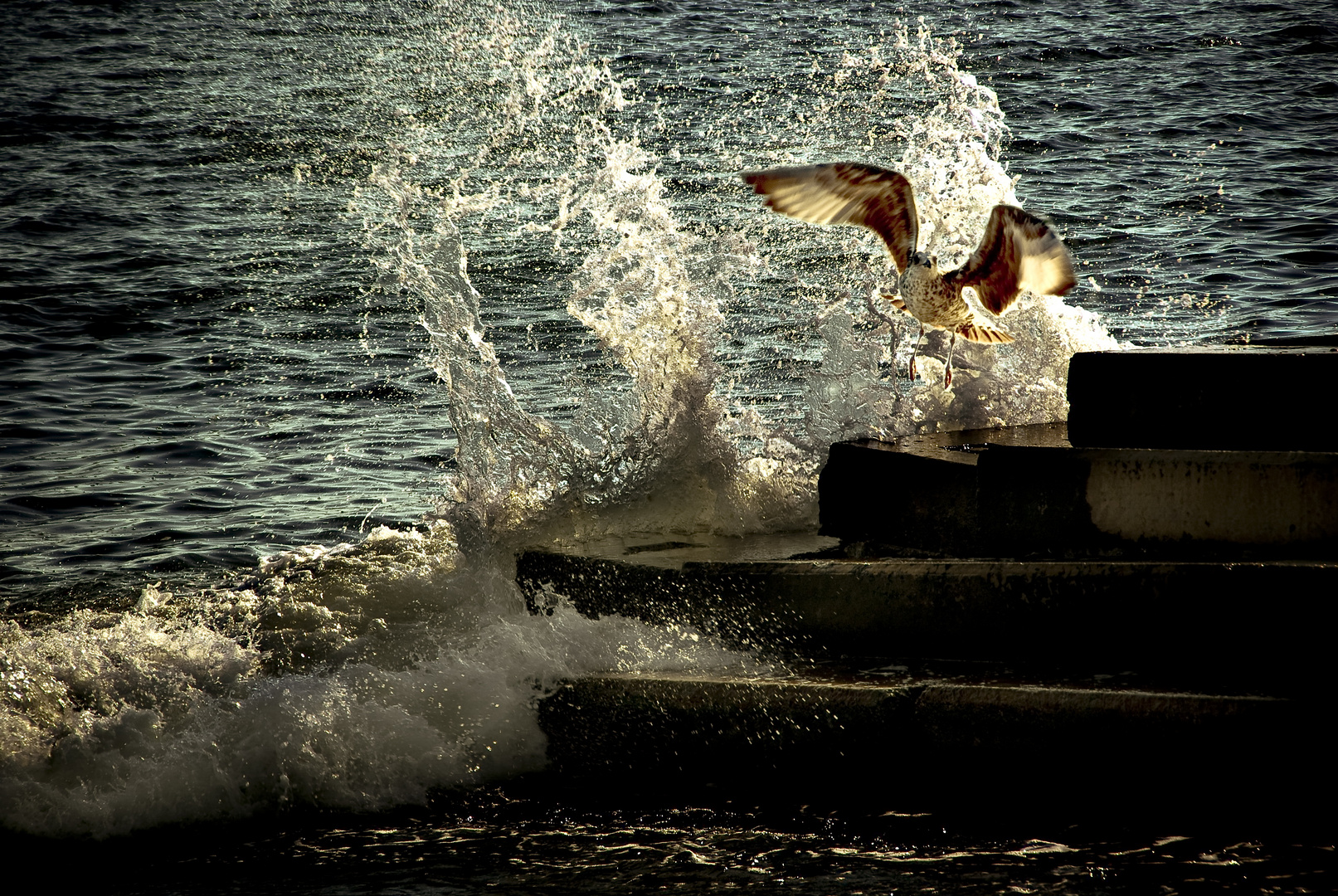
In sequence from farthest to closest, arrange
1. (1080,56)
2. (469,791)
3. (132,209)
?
(1080,56) → (132,209) → (469,791)

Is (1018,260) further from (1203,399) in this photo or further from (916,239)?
(1203,399)

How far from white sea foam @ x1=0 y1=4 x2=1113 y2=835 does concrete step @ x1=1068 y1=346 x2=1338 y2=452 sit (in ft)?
4.33

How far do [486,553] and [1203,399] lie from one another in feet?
9.66

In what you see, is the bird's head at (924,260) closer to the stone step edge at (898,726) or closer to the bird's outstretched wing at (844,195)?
the bird's outstretched wing at (844,195)

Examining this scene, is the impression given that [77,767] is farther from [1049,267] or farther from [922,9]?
[922,9]

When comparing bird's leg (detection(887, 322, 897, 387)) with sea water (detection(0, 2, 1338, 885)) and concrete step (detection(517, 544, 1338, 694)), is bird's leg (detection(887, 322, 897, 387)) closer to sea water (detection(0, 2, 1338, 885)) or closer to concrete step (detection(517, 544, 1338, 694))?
sea water (detection(0, 2, 1338, 885))

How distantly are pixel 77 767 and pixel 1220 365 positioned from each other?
13.4 ft

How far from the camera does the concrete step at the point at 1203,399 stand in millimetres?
4176

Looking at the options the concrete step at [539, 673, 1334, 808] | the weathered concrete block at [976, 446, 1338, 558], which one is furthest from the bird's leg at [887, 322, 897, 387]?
the concrete step at [539, 673, 1334, 808]

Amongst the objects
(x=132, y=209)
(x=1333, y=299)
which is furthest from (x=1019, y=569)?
(x=132, y=209)

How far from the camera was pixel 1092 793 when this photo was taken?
145 inches

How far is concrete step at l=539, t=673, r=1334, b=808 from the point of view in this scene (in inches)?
139

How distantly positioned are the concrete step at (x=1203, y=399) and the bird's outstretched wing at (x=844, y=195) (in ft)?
3.00

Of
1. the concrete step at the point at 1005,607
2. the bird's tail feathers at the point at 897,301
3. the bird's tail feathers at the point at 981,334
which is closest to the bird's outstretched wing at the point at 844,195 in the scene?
the bird's tail feathers at the point at 897,301
